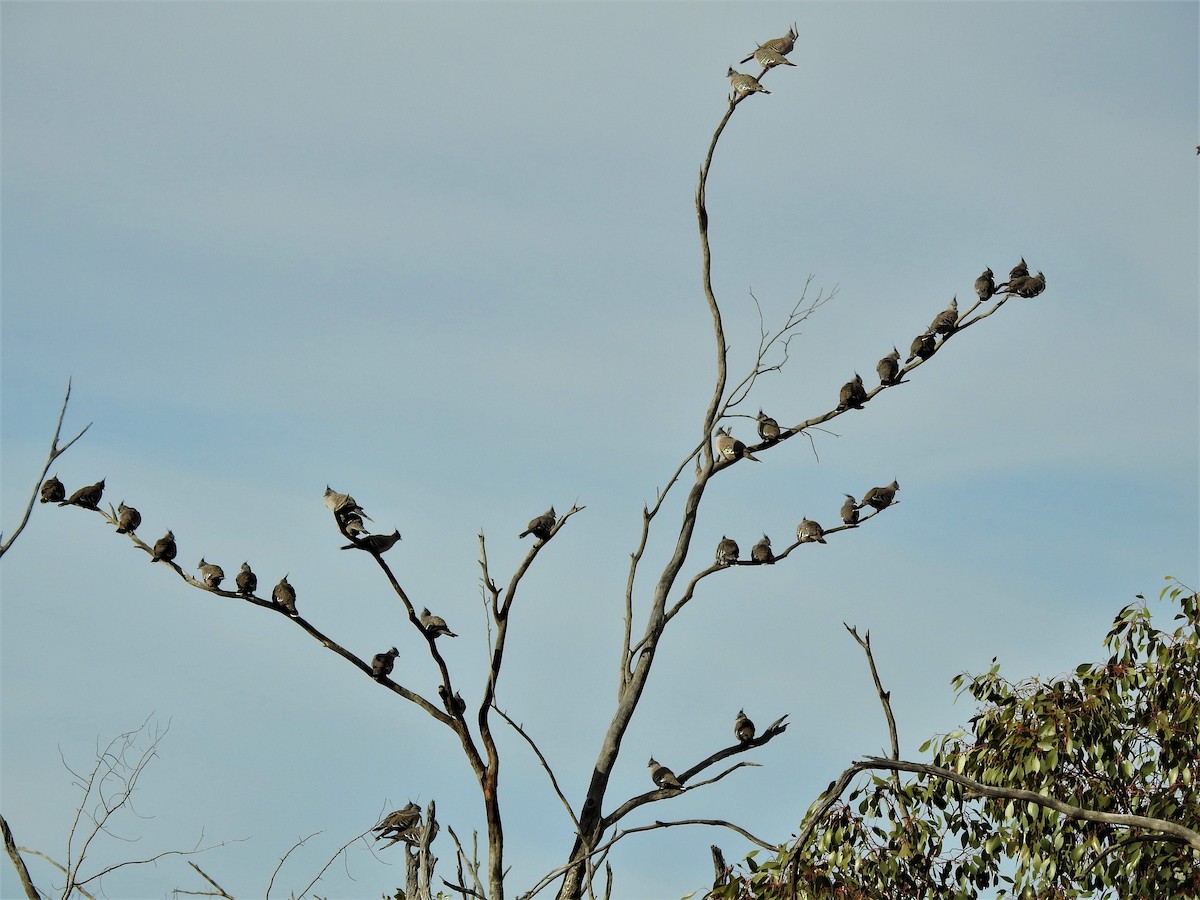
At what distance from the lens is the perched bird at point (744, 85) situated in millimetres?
10953

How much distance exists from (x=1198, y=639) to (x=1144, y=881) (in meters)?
1.73

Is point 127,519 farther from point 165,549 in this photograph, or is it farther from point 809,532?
point 809,532

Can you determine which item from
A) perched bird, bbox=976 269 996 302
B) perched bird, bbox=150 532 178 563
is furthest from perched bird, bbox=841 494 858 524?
perched bird, bbox=150 532 178 563

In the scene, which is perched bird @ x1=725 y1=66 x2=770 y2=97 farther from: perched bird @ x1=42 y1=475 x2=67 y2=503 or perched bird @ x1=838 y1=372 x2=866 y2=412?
perched bird @ x1=42 y1=475 x2=67 y2=503

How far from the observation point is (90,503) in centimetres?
1005

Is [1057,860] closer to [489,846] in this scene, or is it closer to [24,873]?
[489,846]

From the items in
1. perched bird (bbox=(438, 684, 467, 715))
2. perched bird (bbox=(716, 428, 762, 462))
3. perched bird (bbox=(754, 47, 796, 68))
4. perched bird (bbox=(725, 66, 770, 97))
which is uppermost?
perched bird (bbox=(754, 47, 796, 68))

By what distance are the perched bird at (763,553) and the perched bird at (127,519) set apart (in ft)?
15.2

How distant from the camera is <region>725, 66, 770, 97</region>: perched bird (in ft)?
35.9

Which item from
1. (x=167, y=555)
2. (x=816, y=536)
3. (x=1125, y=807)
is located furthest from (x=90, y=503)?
(x=1125, y=807)

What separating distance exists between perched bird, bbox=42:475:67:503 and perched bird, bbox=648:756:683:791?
4.90m

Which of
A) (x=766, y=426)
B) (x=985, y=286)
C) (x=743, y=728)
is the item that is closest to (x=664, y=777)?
(x=743, y=728)

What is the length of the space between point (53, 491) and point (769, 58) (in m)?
7.01

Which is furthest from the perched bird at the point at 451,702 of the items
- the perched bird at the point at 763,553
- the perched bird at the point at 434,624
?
the perched bird at the point at 763,553
